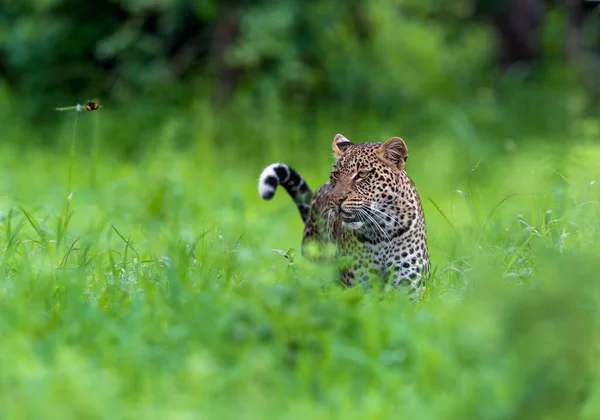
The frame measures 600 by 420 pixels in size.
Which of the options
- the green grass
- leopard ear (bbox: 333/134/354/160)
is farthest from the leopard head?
the green grass

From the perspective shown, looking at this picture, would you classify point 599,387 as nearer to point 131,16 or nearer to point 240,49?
point 240,49

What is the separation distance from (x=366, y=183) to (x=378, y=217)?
194 millimetres

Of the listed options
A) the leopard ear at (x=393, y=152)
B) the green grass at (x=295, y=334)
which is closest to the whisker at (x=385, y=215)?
the leopard ear at (x=393, y=152)

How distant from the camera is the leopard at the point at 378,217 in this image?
5.31 metres

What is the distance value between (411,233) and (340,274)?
0.44 metres

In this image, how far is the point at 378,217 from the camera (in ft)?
17.7

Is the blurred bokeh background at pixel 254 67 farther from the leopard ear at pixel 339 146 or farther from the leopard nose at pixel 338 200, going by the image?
the leopard nose at pixel 338 200

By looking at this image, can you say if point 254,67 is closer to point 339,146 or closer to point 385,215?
point 339,146

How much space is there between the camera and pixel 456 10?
610 inches

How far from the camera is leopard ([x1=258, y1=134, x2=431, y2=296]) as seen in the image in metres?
5.31

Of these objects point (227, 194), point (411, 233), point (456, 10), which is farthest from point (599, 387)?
point (456, 10)

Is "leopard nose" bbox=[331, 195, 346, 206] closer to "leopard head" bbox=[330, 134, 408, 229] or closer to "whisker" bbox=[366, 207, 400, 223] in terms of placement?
"leopard head" bbox=[330, 134, 408, 229]

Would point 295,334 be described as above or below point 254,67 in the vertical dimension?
below

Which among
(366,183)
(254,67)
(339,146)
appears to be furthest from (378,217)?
(254,67)
